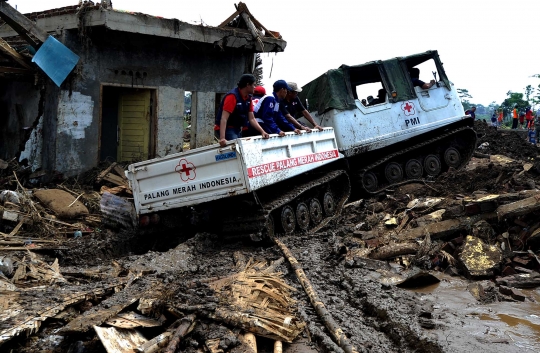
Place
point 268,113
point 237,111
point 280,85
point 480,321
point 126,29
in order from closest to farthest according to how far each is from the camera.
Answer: point 480,321 → point 237,111 → point 268,113 → point 280,85 → point 126,29

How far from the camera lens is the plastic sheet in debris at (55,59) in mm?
11875

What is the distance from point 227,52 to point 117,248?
26.4 ft

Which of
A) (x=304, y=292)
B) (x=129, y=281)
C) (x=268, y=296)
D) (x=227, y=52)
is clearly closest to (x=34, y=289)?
(x=129, y=281)

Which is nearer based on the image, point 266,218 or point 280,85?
point 266,218

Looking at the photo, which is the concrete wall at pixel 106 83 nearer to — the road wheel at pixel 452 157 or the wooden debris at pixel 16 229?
the wooden debris at pixel 16 229

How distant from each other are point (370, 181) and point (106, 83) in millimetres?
6580

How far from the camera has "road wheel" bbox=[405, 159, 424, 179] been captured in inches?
524

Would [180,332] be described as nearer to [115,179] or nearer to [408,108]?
[115,179]

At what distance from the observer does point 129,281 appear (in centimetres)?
576

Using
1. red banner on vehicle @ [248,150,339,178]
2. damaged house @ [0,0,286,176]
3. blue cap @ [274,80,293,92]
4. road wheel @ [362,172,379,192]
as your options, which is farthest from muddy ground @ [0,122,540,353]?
damaged house @ [0,0,286,176]

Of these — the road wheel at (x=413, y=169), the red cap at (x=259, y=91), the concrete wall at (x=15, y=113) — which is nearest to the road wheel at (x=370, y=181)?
the road wheel at (x=413, y=169)

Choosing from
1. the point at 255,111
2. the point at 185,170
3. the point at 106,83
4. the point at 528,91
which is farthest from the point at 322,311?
the point at 528,91

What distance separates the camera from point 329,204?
35.6 feet

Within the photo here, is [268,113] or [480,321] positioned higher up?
[268,113]
